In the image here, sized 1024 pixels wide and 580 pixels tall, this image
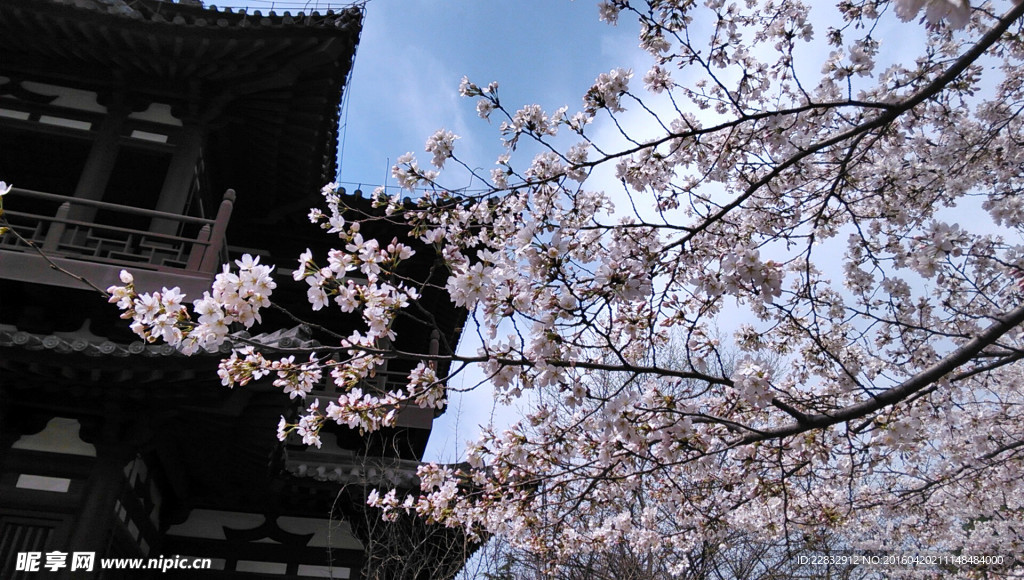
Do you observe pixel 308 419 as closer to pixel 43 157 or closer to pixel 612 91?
pixel 612 91

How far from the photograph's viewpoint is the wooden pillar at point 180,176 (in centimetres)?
667

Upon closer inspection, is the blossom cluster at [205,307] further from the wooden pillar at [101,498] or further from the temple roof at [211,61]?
the temple roof at [211,61]

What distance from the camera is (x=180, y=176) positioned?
22.7 feet

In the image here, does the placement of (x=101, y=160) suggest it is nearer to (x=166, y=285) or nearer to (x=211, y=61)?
(x=211, y=61)

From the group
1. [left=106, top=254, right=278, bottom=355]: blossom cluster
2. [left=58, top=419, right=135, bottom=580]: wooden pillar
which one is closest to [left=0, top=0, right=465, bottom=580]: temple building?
[left=58, top=419, right=135, bottom=580]: wooden pillar

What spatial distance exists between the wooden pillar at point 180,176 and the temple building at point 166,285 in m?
0.02

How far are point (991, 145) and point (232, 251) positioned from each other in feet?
28.3

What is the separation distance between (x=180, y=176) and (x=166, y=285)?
1.73m

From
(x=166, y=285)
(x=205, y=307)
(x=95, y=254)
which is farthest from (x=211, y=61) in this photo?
(x=205, y=307)

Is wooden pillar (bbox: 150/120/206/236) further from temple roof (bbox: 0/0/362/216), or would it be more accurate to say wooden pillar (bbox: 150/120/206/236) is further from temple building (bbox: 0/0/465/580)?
temple roof (bbox: 0/0/362/216)

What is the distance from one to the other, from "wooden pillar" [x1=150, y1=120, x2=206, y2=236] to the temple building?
0.07 ft

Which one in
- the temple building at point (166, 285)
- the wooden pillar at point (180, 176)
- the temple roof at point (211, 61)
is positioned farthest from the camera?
the wooden pillar at point (180, 176)

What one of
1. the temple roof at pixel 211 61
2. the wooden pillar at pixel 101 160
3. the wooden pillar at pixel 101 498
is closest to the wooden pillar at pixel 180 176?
the temple roof at pixel 211 61

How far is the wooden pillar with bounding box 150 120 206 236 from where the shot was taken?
6.67 meters
